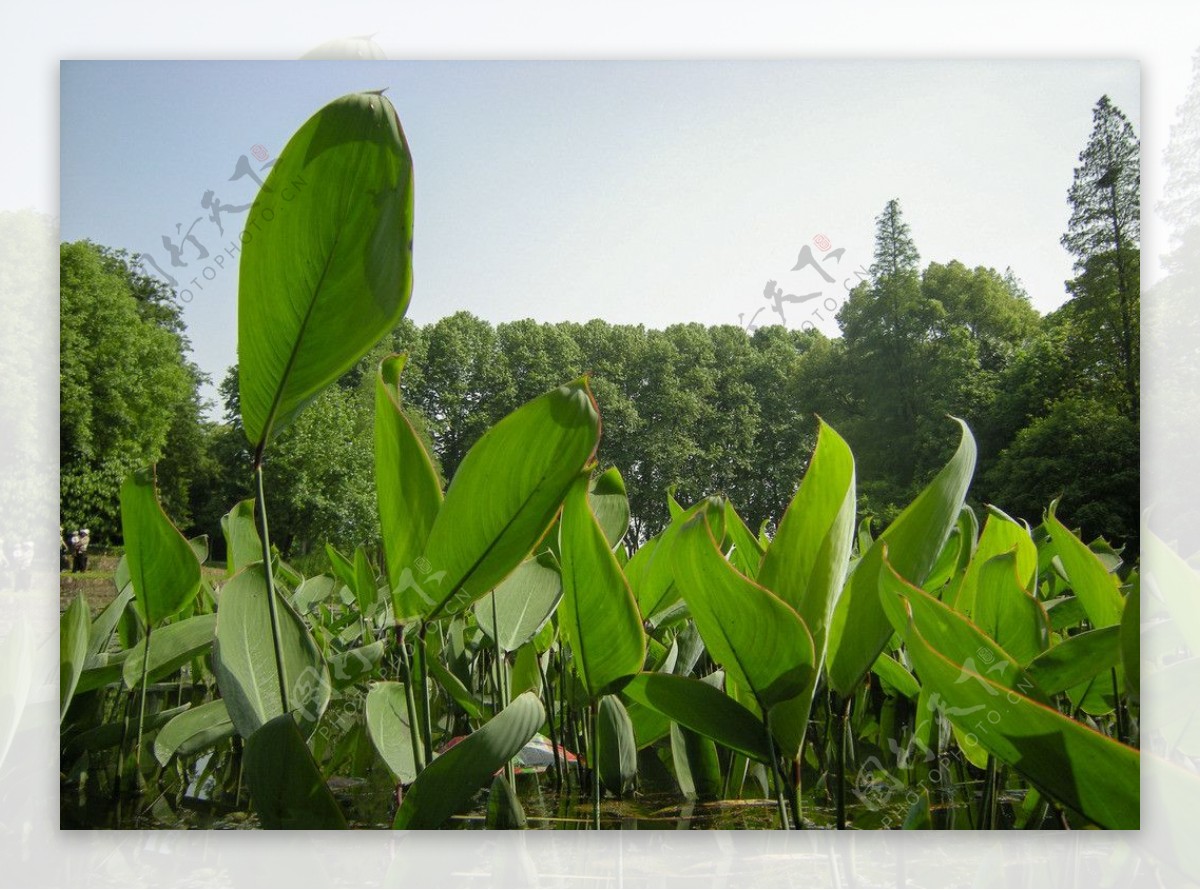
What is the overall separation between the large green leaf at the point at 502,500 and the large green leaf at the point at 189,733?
325 mm

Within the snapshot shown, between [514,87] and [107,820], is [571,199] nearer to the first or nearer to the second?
[514,87]

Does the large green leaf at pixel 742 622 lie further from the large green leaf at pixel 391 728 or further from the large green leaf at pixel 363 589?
the large green leaf at pixel 363 589

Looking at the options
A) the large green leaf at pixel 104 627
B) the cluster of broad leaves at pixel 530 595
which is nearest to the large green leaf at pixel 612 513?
the cluster of broad leaves at pixel 530 595

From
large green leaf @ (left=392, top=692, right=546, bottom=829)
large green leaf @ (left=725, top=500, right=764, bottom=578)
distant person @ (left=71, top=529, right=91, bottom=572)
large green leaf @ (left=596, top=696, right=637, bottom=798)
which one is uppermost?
large green leaf @ (left=725, top=500, right=764, bottom=578)

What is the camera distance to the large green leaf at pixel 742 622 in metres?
0.55

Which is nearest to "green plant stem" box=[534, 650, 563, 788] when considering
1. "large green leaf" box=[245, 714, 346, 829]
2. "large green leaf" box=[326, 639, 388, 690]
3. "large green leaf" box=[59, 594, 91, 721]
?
"large green leaf" box=[326, 639, 388, 690]

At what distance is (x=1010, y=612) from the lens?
631 millimetres

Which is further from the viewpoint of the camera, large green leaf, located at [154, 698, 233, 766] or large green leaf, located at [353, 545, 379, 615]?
large green leaf, located at [353, 545, 379, 615]

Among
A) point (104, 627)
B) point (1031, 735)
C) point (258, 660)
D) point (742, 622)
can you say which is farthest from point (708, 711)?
point (104, 627)

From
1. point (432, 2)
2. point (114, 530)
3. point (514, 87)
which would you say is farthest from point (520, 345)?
point (114, 530)

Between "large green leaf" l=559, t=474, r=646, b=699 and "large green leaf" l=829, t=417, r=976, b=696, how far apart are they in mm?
126

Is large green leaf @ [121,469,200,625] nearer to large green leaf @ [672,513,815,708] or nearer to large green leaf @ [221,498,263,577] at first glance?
large green leaf @ [221,498,263,577]

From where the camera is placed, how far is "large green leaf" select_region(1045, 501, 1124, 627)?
2.25ft

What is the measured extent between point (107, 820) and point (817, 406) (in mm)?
1030
